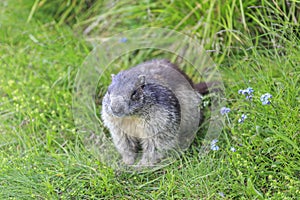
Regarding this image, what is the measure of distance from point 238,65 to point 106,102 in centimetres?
111

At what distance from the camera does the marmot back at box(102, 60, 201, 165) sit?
3.14 metres

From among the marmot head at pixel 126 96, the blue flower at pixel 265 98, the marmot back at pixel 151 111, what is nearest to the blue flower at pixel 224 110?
the marmot back at pixel 151 111

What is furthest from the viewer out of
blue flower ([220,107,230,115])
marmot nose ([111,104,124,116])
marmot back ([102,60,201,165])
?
blue flower ([220,107,230,115])

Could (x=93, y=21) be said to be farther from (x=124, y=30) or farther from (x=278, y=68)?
(x=278, y=68)

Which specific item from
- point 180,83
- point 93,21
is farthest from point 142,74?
point 93,21

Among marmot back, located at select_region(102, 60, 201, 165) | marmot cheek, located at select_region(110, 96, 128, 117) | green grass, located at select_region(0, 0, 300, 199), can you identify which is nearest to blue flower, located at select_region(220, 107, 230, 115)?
green grass, located at select_region(0, 0, 300, 199)

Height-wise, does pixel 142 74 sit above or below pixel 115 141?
above

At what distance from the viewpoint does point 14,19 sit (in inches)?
196

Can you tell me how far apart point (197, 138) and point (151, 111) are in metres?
0.53

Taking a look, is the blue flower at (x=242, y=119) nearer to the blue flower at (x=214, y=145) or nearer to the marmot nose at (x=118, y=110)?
the blue flower at (x=214, y=145)

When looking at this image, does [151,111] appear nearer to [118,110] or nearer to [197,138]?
[118,110]

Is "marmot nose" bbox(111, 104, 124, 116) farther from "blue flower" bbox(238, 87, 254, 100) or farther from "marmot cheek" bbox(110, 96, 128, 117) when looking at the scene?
"blue flower" bbox(238, 87, 254, 100)

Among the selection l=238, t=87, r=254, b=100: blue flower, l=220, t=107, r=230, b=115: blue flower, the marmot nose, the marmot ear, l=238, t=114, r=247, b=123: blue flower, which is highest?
the marmot ear

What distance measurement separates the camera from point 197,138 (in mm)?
3561
